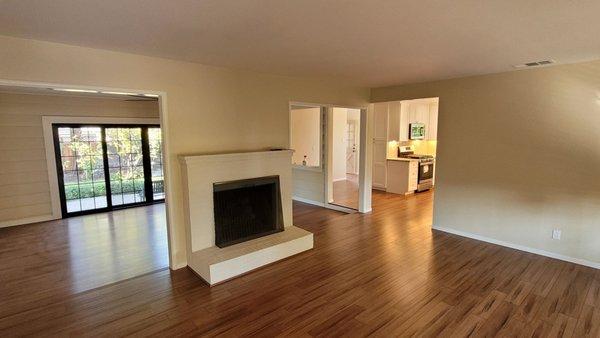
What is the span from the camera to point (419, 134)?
26.8ft

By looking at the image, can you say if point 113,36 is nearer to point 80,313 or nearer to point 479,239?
point 80,313

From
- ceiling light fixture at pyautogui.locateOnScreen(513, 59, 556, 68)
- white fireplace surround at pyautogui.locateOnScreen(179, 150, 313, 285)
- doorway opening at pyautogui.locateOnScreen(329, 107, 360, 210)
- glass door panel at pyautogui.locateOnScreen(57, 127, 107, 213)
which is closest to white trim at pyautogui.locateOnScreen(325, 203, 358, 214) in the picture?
doorway opening at pyautogui.locateOnScreen(329, 107, 360, 210)

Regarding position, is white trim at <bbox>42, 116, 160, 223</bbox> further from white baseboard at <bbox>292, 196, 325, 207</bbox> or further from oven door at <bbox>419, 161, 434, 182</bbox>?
oven door at <bbox>419, 161, 434, 182</bbox>

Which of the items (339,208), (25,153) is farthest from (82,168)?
(339,208)

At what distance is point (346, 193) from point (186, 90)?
201 inches

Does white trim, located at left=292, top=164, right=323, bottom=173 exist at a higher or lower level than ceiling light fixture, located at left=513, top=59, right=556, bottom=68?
lower

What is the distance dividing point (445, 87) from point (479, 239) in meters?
2.39

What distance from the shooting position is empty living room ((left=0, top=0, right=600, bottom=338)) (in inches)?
93.8

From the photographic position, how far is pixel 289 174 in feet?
14.5

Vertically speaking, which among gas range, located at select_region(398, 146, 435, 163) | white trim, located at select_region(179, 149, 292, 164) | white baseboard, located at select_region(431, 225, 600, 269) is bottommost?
white baseboard, located at select_region(431, 225, 600, 269)

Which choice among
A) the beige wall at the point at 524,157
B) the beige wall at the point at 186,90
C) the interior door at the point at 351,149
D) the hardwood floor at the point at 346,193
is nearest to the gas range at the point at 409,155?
the hardwood floor at the point at 346,193

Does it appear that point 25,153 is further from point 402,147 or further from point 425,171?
point 425,171

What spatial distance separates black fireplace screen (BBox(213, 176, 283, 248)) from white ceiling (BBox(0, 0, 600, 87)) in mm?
1540

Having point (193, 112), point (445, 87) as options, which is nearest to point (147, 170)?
point (193, 112)
